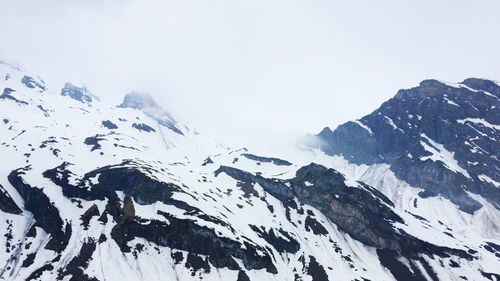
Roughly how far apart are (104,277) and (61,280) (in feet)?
53.5

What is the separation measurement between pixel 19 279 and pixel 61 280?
1703 centimetres

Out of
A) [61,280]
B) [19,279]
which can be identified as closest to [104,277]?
[61,280]

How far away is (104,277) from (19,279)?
105 feet

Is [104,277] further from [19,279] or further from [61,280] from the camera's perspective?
[19,279]

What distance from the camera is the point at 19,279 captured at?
7613 inches

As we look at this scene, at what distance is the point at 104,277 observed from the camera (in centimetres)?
19950
